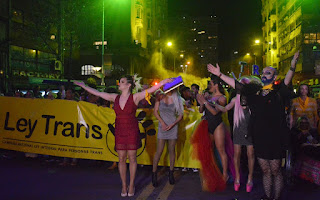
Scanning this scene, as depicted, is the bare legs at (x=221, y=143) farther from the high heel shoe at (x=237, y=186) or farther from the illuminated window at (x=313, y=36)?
the illuminated window at (x=313, y=36)

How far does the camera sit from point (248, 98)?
16.4 feet

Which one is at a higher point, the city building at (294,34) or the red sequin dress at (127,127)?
the city building at (294,34)

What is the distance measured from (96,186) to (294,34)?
55334 mm

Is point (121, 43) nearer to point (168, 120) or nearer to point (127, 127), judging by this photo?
point (168, 120)

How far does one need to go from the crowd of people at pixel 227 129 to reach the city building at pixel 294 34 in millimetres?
33524

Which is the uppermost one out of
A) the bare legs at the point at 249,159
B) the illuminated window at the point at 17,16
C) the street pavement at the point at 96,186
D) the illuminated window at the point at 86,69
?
the illuminated window at the point at 17,16

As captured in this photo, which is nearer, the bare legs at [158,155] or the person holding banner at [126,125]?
the person holding banner at [126,125]

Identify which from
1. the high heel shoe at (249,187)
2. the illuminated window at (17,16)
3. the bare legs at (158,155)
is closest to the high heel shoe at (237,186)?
the high heel shoe at (249,187)

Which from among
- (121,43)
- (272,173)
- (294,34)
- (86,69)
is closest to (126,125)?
(272,173)

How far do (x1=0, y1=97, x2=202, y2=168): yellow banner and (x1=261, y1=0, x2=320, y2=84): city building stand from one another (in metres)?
33.1

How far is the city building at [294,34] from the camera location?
49125 mm

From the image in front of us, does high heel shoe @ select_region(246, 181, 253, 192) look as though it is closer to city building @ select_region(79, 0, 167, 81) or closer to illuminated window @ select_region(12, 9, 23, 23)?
illuminated window @ select_region(12, 9, 23, 23)

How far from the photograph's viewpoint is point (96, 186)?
20.9 ft

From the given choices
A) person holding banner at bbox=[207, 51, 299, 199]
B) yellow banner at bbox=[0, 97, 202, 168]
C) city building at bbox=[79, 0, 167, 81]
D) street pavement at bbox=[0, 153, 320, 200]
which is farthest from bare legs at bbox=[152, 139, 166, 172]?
city building at bbox=[79, 0, 167, 81]
